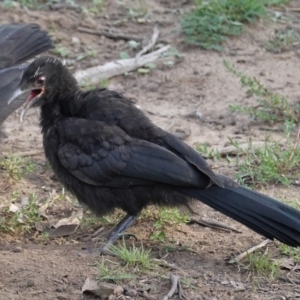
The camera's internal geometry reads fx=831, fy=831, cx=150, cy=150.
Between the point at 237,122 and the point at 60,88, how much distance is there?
7.93ft

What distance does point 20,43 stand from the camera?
838 centimetres

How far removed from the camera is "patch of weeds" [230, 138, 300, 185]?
22.1ft

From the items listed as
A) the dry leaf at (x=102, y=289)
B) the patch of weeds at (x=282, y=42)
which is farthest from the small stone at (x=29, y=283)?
the patch of weeds at (x=282, y=42)

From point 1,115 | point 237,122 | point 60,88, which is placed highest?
point 60,88

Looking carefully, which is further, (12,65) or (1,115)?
(12,65)

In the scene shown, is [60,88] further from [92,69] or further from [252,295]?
[92,69]

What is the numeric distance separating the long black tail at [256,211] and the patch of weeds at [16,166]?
6.48 feet

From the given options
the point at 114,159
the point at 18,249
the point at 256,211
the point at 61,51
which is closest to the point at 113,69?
the point at 61,51

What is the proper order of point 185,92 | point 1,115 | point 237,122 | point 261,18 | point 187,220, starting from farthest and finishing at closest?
point 261,18, point 185,92, point 237,122, point 1,115, point 187,220

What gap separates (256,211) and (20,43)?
386 cm

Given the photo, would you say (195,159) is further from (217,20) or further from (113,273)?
(217,20)

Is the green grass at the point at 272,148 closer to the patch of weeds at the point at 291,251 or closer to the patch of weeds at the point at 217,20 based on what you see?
the patch of weeds at the point at 291,251

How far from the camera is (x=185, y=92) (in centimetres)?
888

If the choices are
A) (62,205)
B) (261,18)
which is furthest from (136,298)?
(261,18)
